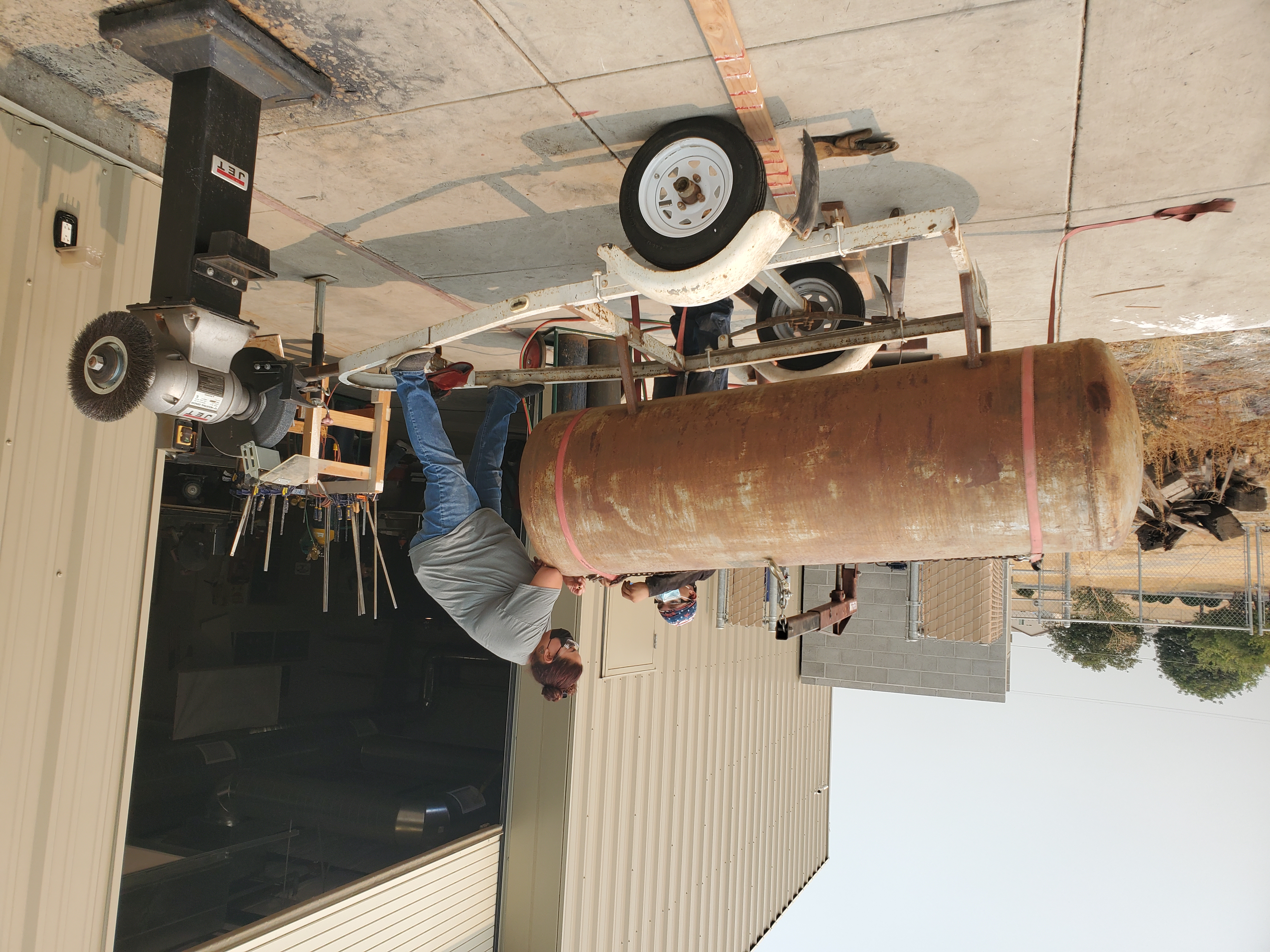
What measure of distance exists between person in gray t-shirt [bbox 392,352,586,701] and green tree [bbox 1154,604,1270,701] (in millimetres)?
17858

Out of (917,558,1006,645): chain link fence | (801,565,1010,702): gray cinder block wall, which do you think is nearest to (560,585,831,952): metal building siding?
(801,565,1010,702): gray cinder block wall

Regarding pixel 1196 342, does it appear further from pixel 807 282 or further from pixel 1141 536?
pixel 807 282

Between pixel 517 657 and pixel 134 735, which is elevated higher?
pixel 517 657

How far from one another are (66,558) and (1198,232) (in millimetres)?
5840

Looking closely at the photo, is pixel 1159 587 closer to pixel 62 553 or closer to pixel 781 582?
pixel 781 582

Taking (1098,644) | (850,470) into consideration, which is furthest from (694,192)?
(1098,644)

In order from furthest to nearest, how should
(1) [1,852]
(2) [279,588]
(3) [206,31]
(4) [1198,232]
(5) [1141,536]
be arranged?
(5) [1141,536], (2) [279,588], (4) [1198,232], (1) [1,852], (3) [206,31]

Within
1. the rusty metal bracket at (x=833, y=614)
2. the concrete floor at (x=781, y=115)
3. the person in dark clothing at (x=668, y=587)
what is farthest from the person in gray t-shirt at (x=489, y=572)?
the concrete floor at (x=781, y=115)

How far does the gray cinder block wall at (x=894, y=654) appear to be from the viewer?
11492 millimetres

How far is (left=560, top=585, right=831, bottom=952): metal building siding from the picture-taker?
668 centimetres

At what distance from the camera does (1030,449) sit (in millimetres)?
2189

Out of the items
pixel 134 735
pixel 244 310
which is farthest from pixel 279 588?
pixel 134 735

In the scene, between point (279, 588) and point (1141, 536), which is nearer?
point (279, 588)

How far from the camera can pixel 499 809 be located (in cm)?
665
